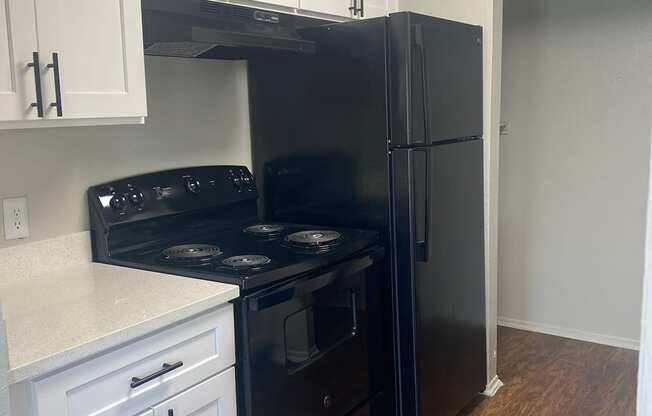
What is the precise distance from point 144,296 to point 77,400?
1.15ft

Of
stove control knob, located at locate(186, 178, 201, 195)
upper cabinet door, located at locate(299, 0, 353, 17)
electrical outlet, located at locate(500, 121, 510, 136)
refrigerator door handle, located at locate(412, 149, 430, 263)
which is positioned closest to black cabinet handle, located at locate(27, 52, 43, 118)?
stove control knob, located at locate(186, 178, 201, 195)

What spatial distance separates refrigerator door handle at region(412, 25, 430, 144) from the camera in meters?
2.27

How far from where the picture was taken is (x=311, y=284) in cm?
198

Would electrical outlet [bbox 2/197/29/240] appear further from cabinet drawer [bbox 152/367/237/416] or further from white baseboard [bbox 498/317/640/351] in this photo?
white baseboard [bbox 498/317/640/351]

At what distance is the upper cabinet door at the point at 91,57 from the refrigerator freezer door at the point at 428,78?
903 millimetres

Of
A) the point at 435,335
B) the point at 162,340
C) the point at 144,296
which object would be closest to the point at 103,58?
the point at 144,296

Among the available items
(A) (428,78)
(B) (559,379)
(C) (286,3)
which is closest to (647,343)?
(A) (428,78)

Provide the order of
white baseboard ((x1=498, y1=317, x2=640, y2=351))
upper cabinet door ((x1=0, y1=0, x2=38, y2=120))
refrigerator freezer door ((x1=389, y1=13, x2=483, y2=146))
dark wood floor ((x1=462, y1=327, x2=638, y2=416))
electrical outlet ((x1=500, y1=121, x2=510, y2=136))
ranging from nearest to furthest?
upper cabinet door ((x1=0, y1=0, x2=38, y2=120)), refrigerator freezer door ((x1=389, y1=13, x2=483, y2=146)), dark wood floor ((x1=462, y1=327, x2=638, y2=416)), white baseboard ((x1=498, y1=317, x2=640, y2=351)), electrical outlet ((x1=500, y1=121, x2=510, y2=136))

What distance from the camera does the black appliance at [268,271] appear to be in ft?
5.98

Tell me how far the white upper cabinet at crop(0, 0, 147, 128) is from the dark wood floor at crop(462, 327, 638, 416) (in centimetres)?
201

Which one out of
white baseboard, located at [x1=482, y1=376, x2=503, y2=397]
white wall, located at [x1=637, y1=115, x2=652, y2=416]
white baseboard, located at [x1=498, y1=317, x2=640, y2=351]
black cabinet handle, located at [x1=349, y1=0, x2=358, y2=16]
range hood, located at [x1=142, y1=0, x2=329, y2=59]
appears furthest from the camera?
white baseboard, located at [x1=498, y1=317, x2=640, y2=351]

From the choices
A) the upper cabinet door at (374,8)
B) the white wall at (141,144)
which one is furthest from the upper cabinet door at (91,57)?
the upper cabinet door at (374,8)

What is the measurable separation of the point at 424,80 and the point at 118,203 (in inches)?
43.9

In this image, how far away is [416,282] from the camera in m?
2.35
